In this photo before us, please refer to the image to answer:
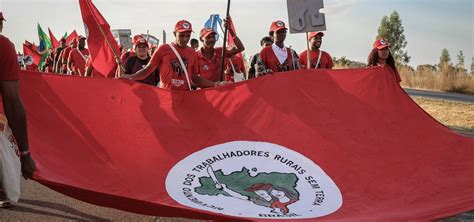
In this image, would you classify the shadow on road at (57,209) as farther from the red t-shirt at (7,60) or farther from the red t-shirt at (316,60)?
the red t-shirt at (316,60)

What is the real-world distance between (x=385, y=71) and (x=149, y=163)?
3.15m

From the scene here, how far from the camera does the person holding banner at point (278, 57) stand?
323 inches

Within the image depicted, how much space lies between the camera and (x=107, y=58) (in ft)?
26.9

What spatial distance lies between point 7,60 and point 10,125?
395 millimetres

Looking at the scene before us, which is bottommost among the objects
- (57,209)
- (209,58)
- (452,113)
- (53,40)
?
(452,113)

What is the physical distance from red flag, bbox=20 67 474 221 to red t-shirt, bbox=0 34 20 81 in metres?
1.13

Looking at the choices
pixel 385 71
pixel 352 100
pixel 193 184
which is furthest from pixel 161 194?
pixel 385 71

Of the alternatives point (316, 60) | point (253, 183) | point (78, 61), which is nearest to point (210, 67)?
point (316, 60)

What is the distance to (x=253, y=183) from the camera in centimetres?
494

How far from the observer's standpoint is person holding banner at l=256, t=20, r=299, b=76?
821 centimetres

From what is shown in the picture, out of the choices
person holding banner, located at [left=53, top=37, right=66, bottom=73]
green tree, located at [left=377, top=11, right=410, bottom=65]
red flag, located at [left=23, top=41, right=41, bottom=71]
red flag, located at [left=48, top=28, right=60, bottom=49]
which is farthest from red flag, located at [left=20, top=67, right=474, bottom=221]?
green tree, located at [left=377, top=11, right=410, bottom=65]

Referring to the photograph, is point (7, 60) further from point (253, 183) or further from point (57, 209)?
point (57, 209)

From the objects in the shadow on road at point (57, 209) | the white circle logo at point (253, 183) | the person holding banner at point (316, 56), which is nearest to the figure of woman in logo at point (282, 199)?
the white circle logo at point (253, 183)

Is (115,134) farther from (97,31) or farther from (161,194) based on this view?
(97,31)
